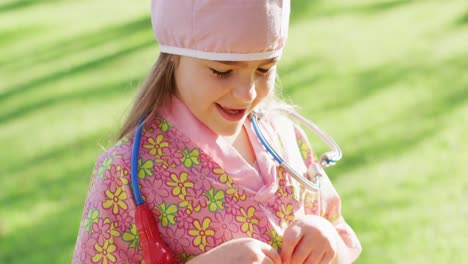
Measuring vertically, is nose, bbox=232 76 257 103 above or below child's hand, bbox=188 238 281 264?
above

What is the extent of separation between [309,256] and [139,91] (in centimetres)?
58

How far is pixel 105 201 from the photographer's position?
6.69 feet

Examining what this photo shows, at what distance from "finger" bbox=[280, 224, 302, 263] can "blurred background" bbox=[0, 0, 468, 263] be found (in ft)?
1.92

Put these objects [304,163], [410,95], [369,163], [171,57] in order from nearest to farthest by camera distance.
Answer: [171,57]
[304,163]
[369,163]
[410,95]

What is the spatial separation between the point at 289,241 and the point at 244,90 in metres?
0.38

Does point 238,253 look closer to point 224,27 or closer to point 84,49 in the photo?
point 224,27

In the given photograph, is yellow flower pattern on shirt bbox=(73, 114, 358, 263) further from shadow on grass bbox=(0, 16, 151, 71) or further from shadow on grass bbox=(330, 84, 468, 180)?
shadow on grass bbox=(0, 16, 151, 71)

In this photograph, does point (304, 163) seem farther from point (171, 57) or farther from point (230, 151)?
point (171, 57)

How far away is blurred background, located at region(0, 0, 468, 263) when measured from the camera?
14.0 ft

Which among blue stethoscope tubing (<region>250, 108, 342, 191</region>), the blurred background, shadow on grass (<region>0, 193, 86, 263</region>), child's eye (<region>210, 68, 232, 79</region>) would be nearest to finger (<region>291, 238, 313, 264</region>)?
blue stethoscope tubing (<region>250, 108, 342, 191</region>)

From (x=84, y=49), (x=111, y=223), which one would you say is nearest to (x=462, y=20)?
(x=84, y=49)

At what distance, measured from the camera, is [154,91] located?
215cm

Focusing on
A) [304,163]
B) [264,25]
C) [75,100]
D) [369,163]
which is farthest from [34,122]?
[264,25]

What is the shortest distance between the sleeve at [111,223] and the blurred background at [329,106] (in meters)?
0.35
